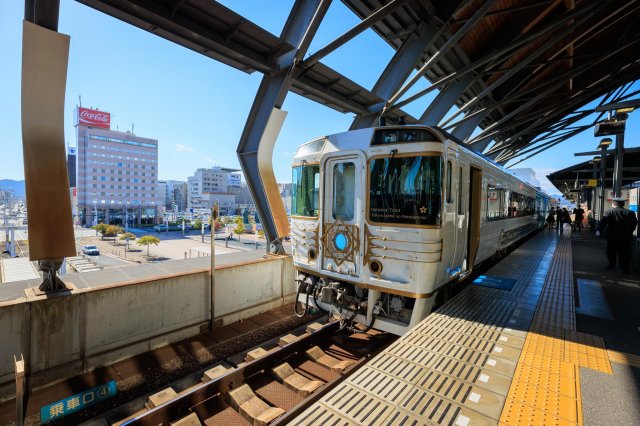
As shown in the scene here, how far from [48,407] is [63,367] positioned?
67 centimetres

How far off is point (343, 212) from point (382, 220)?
70cm

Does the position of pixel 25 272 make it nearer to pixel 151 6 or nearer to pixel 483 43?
pixel 151 6

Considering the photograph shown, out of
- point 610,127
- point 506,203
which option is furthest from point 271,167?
point 610,127

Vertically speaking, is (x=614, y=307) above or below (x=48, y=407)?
above

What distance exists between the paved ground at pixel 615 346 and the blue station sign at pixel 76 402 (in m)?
5.10

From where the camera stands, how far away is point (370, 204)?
4211 mm

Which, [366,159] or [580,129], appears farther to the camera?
[580,129]

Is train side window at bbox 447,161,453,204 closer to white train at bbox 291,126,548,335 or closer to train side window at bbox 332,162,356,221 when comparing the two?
white train at bbox 291,126,548,335

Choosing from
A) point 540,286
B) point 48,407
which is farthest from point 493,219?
point 48,407

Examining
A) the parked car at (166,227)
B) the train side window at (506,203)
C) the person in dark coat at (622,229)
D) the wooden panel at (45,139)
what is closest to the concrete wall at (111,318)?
the wooden panel at (45,139)

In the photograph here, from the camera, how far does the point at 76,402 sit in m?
3.64

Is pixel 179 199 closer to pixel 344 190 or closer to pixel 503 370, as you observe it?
pixel 344 190

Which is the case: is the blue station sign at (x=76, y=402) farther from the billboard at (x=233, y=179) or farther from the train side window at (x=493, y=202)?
the billboard at (x=233, y=179)

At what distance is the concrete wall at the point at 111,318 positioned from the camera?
3766 millimetres
